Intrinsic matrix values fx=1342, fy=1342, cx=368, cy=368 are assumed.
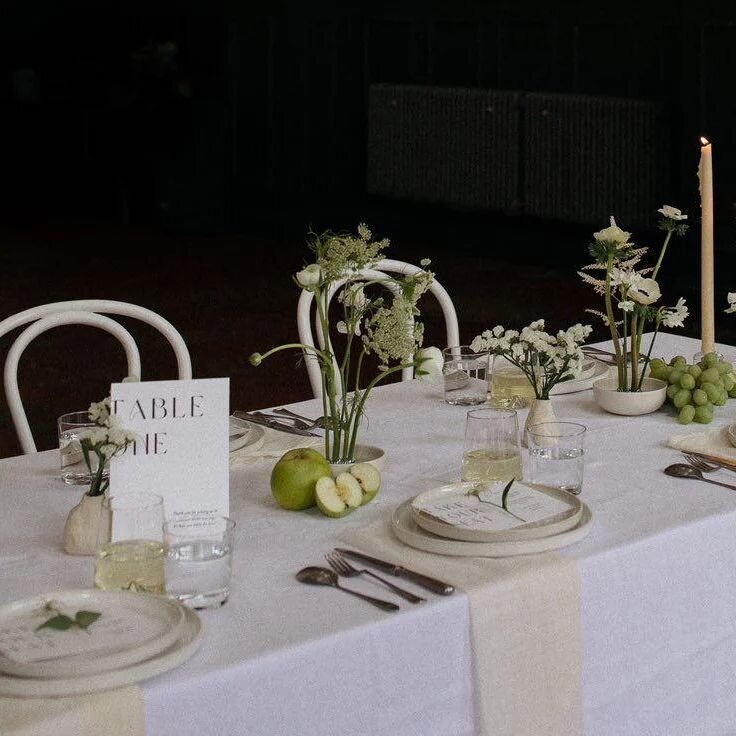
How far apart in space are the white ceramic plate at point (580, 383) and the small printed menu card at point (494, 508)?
0.70 metres

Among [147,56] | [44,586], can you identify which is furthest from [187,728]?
[147,56]

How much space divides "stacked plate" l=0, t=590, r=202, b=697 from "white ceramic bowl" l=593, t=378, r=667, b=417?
3.67 feet

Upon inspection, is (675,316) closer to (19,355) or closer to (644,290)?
(644,290)

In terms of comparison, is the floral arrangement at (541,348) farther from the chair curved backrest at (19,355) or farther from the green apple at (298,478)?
the chair curved backrest at (19,355)

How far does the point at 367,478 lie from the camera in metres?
1.89

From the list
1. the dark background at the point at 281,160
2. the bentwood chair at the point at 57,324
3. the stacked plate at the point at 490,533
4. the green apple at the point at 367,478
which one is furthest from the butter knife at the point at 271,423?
the dark background at the point at 281,160

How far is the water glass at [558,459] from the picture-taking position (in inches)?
75.3

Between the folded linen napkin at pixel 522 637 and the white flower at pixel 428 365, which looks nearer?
the folded linen napkin at pixel 522 637

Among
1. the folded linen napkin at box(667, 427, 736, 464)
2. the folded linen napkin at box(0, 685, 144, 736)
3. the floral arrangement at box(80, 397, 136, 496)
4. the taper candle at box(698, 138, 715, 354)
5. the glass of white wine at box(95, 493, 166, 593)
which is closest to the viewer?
the folded linen napkin at box(0, 685, 144, 736)

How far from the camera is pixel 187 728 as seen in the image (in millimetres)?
1361

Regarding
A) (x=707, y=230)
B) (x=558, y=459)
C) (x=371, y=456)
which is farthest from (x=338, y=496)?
(x=707, y=230)

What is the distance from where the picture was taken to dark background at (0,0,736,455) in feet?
23.0

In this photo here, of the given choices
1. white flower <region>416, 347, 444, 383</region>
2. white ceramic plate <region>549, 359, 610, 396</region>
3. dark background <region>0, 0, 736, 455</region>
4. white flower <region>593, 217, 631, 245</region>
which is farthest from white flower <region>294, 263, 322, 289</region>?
dark background <region>0, 0, 736, 455</region>

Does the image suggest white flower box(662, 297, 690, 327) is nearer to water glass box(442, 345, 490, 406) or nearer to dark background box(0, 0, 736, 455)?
water glass box(442, 345, 490, 406)
